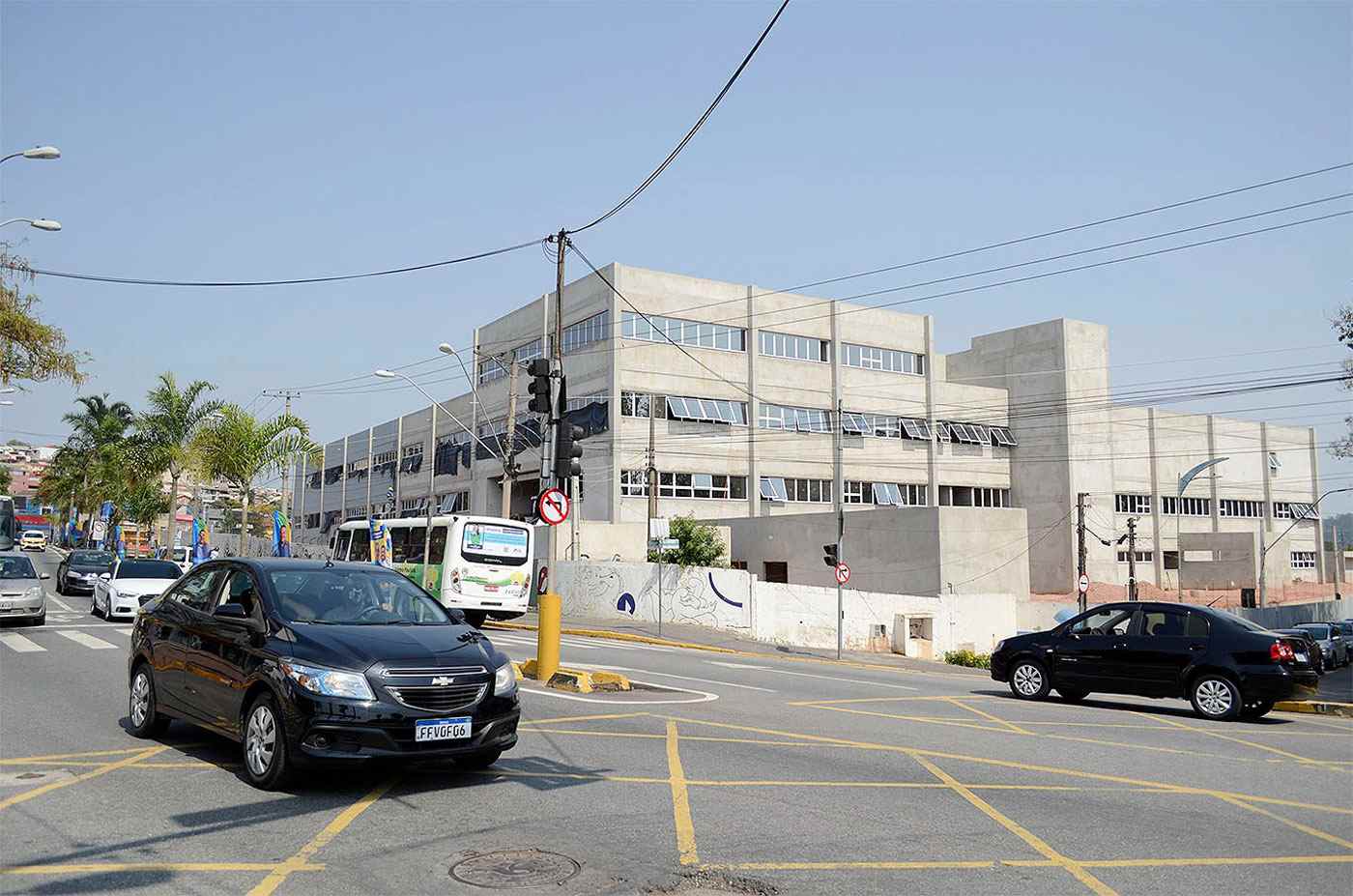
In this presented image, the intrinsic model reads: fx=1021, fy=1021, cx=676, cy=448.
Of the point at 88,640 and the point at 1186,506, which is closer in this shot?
the point at 88,640

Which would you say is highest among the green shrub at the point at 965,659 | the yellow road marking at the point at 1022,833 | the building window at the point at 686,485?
the building window at the point at 686,485

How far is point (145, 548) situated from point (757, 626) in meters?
64.5

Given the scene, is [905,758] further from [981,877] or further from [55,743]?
[55,743]

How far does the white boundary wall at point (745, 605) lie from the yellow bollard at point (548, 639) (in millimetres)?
17710

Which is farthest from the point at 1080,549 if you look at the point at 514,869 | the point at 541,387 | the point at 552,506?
the point at 514,869

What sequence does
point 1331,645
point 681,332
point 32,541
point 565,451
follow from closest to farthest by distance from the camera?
point 565,451
point 1331,645
point 681,332
point 32,541

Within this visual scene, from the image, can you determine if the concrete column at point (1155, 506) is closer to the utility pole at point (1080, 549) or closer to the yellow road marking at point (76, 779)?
the utility pole at point (1080, 549)

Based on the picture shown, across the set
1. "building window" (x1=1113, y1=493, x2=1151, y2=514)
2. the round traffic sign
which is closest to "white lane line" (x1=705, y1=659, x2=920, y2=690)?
the round traffic sign

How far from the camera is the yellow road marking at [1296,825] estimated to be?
6629 mm

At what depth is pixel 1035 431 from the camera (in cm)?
6325

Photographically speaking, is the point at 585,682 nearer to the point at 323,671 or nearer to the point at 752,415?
the point at 323,671

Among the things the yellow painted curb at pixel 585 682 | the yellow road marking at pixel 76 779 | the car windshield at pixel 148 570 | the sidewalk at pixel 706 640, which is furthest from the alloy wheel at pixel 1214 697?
the car windshield at pixel 148 570

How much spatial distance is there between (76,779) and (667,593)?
83.8ft

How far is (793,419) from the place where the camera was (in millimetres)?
53906
